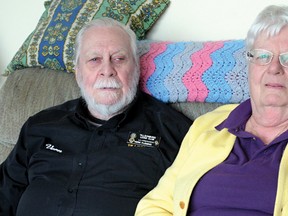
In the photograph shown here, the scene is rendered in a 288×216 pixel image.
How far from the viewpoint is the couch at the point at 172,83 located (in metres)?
1.46

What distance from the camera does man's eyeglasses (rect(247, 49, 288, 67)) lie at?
1146 millimetres

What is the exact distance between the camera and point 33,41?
1.94 metres

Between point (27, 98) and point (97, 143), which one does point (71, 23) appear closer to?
point (27, 98)

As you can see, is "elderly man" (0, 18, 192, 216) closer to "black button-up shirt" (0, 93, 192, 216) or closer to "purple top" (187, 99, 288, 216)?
"black button-up shirt" (0, 93, 192, 216)

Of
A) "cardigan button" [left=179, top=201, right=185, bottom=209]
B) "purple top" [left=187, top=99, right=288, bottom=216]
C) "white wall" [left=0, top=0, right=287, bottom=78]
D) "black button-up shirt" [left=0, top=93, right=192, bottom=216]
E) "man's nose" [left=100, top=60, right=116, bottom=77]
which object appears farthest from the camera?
"white wall" [left=0, top=0, right=287, bottom=78]

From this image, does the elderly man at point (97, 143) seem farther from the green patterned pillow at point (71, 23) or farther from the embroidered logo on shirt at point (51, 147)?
the green patterned pillow at point (71, 23)

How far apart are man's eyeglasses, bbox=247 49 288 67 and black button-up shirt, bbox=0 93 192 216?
15.9 inches

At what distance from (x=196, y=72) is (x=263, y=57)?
362 millimetres

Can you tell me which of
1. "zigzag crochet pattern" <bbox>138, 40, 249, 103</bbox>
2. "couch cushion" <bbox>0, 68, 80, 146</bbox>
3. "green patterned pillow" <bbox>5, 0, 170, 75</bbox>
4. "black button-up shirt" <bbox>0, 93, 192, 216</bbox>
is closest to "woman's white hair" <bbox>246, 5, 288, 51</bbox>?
"zigzag crochet pattern" <bbox>138, 40, 249, 103</bbox>

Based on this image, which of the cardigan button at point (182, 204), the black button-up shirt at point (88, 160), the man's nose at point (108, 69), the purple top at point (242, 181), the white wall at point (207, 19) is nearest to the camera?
the purple top at point (242, 181)

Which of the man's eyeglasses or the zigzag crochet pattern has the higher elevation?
the man's eyeglasses

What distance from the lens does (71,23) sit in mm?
1863

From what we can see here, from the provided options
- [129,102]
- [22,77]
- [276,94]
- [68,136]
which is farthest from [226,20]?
[22,77]

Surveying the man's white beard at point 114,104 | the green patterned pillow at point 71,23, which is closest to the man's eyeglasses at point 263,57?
the man's white beard at point 114,104
